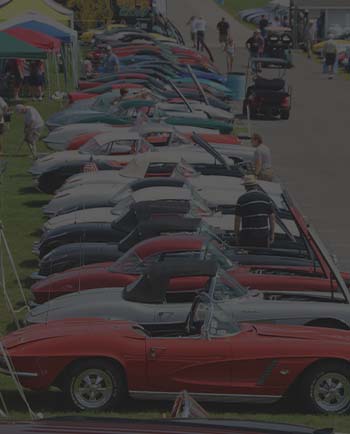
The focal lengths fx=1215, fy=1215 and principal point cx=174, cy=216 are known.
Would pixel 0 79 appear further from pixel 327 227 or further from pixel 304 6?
pixel 304 6

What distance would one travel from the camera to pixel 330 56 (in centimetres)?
4428

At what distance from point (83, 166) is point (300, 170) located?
6134 mm

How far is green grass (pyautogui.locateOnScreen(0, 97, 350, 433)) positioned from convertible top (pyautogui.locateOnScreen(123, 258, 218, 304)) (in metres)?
1.06

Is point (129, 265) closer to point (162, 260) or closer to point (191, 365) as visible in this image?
point (162, 260)

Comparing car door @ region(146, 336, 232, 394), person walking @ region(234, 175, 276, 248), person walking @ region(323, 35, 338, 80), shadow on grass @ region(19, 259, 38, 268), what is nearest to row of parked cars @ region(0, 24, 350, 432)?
car door @ region(146, 336, 232, 394)

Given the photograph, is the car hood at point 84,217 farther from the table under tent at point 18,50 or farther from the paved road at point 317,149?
the table under tent at point 18,50

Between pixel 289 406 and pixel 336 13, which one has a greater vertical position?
pixel 289 406

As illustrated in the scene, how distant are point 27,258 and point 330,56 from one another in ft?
98.3

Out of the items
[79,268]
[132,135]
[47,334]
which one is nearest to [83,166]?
[132,135]

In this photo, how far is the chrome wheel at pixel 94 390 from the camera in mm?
9617

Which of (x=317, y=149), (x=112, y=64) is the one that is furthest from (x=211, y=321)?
(x=112, y=64)

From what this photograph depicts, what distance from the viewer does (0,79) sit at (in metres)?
33.5

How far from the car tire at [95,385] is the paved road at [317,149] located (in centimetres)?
662

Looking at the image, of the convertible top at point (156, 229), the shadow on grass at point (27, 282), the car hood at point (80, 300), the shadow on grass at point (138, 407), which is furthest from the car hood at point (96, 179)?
the shadow on grass at point (138, 407)
